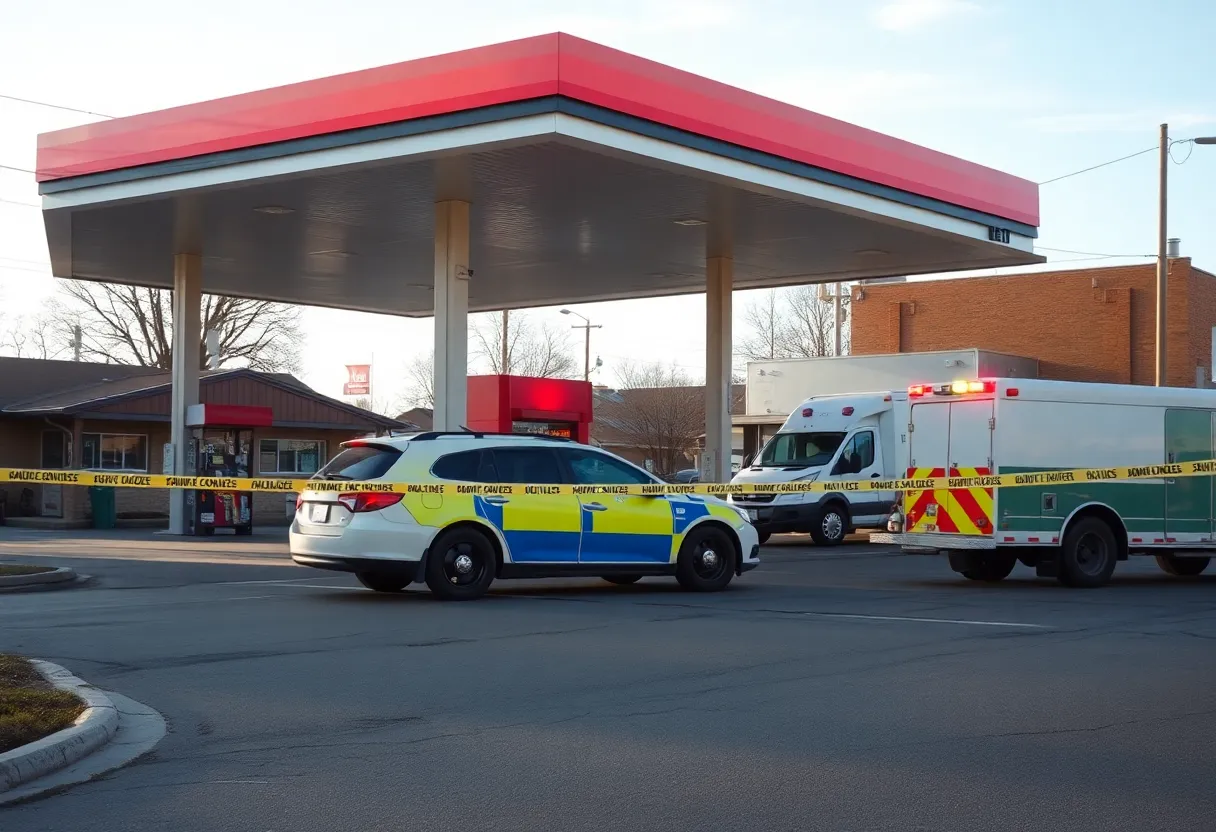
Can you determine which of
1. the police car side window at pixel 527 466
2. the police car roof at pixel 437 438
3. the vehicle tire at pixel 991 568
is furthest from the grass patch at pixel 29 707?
the vehicle tire at pixel 991 568

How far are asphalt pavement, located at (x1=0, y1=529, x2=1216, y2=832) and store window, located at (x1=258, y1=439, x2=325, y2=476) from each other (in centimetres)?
2420

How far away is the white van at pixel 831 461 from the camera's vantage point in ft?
86.0

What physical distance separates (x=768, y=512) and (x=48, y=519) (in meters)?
19.4

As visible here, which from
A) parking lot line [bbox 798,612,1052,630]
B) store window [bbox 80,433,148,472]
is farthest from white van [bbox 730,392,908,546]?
store window [bbox 80,433,148,472]

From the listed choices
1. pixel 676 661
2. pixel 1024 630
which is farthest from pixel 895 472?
pixel 676 661

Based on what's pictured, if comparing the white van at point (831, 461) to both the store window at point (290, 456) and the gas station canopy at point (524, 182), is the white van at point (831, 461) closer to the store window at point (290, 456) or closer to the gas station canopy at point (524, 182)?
the gas station canopy at point (524, 182)

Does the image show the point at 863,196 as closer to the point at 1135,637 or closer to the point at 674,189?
the point at 674,189

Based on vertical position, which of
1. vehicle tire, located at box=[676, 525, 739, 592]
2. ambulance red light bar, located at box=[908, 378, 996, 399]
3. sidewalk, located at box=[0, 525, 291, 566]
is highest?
ambulance red light bar, located at box=[908, 378, 996, 399]

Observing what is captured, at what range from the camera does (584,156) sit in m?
19.2

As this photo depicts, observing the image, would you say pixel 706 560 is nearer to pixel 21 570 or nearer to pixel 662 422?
pixel 21 570

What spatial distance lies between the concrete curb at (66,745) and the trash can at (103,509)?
26994 mm

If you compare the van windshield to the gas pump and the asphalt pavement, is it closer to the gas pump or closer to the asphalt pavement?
the asphalt pavement

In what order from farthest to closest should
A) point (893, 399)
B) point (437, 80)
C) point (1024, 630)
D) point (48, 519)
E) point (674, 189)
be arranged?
1. point (48, 519)
2. point (893, 399)
3. point (674, 189)
4. point (437, 80)
5. point (1024, 630)

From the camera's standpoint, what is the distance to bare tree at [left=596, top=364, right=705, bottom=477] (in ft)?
212
